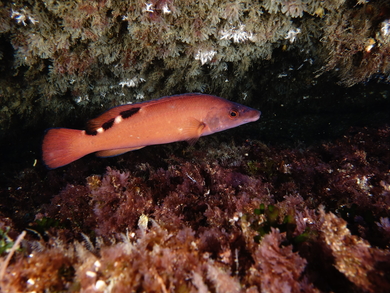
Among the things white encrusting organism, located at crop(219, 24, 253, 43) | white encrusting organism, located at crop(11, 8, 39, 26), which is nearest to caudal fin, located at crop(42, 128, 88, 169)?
white encrusting organism, located at crop(11, 8, 39, 26)

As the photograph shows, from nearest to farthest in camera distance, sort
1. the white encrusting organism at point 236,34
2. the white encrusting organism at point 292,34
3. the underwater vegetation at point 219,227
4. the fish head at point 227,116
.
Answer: the underwater vegetation at point 219,227
the white encrusting organism at point 236,34
the white encrusting organism at point 292,34
the fish head at point 227,116

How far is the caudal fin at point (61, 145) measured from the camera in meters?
3.82

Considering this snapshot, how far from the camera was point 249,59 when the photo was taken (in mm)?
4328

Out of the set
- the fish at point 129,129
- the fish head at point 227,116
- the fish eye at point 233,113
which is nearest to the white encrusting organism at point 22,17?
the fish at point 129,129

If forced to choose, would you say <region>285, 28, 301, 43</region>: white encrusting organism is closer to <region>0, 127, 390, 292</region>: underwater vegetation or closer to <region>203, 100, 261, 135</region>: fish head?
<region>203, 100, 261, 135</region>: fish head

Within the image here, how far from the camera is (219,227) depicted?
255cm

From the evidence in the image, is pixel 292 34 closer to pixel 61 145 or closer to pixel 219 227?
pixel 219 227

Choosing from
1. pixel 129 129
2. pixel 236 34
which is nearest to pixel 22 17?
pixel 129 129

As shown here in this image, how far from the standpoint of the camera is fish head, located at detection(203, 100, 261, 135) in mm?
4125

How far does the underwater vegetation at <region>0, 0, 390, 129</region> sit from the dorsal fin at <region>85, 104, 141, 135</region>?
81 centimetres

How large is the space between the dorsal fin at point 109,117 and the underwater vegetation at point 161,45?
0.81 meters

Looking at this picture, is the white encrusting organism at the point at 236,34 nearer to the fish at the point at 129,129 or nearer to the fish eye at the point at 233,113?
the fish at the point at 129,129

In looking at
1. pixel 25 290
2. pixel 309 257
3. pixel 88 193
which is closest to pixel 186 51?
pixel 88 193

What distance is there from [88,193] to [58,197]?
1.64 ft
